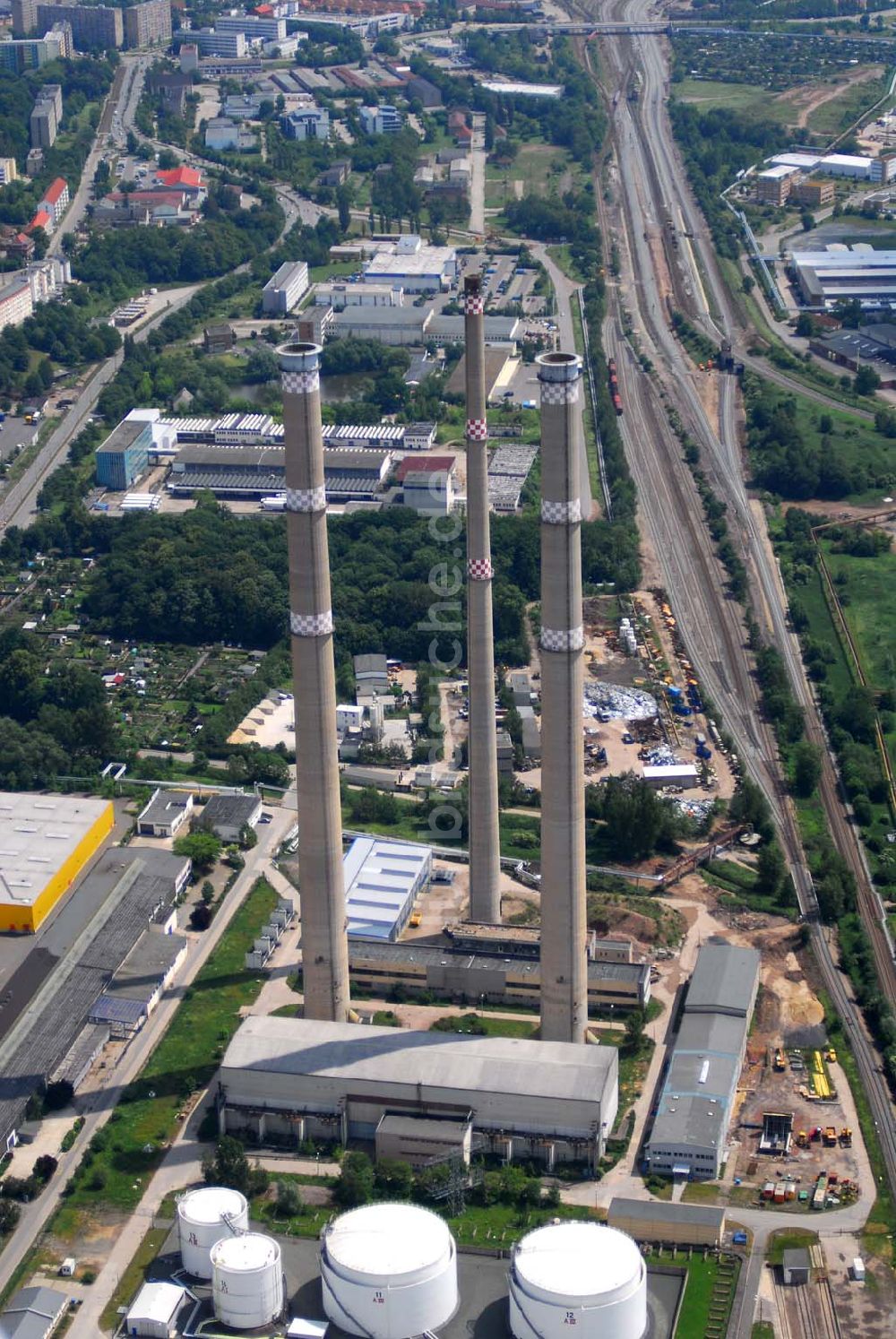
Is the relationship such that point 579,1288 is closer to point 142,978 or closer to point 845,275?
point 142,978

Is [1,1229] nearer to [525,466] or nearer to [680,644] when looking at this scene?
[680,644]

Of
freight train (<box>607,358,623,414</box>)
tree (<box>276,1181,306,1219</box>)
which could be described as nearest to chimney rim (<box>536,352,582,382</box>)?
tree (<box>276,1181,306,1219</box>)

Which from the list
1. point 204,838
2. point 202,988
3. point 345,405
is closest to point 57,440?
point 345,405

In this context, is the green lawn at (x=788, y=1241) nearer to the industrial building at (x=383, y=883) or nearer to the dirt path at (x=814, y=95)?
the industrial building at (x=383, y=883)

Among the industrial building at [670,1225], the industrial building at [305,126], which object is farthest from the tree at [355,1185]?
the industrial building at [305,126]

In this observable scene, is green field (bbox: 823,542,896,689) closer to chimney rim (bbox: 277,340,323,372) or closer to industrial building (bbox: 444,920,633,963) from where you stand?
industrial building (bbox: 444,920,633,963)

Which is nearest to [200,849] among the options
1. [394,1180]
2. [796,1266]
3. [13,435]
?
[394,1180]
